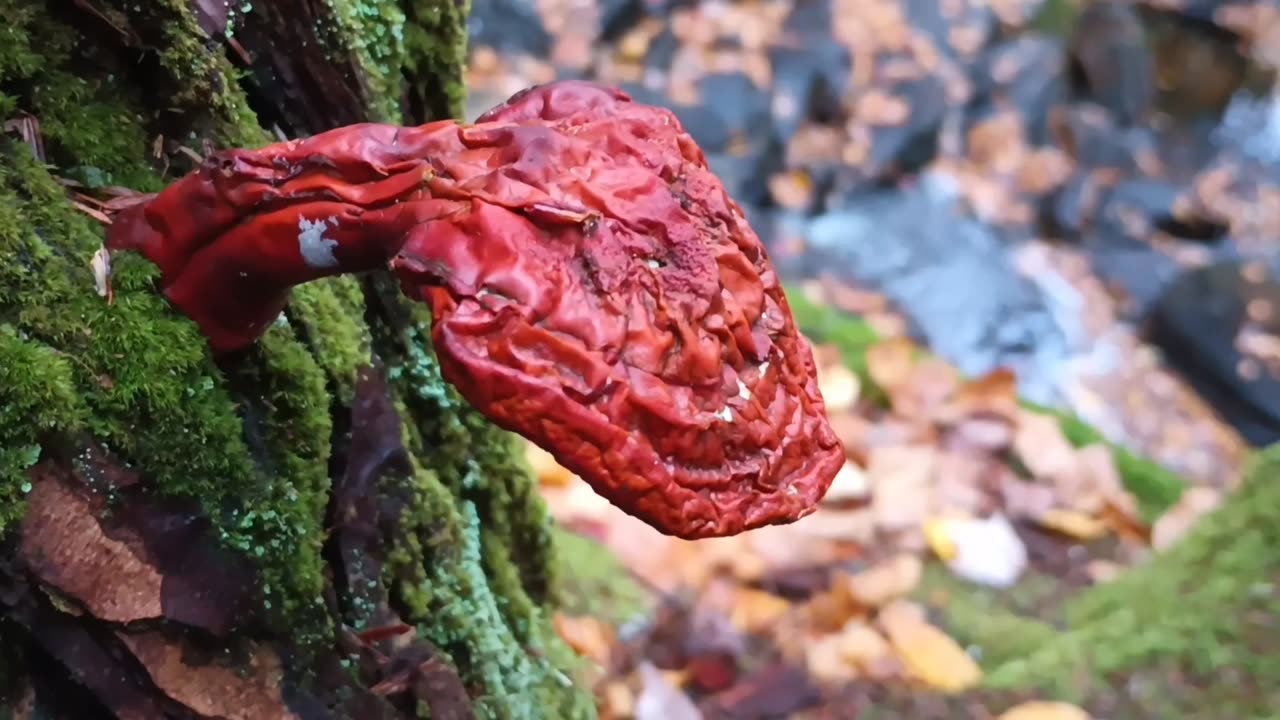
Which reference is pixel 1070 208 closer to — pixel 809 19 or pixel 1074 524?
pixel 809 19

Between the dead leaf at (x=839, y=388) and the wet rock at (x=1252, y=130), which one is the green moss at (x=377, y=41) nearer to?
the dead leaf at (x=839, y=388)

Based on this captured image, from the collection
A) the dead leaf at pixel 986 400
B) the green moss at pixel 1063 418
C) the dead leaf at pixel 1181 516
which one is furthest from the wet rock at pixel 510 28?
the dead leaf at pixel 1181 516

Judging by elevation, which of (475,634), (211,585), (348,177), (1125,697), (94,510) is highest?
(348,177)

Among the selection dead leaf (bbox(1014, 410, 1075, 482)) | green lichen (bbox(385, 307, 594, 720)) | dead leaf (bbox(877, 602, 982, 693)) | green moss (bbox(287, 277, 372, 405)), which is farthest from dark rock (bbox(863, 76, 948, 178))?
green moss (bbox(287, 277, 372, 405))

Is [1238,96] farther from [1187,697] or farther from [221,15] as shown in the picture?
[221,15]

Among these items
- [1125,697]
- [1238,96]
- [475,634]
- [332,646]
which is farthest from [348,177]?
[1238,96]

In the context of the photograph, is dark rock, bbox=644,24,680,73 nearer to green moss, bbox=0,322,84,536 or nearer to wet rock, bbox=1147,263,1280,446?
wet rock, bbox=1147,263,1280,446

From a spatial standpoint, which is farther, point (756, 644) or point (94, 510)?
point (756, 644)
